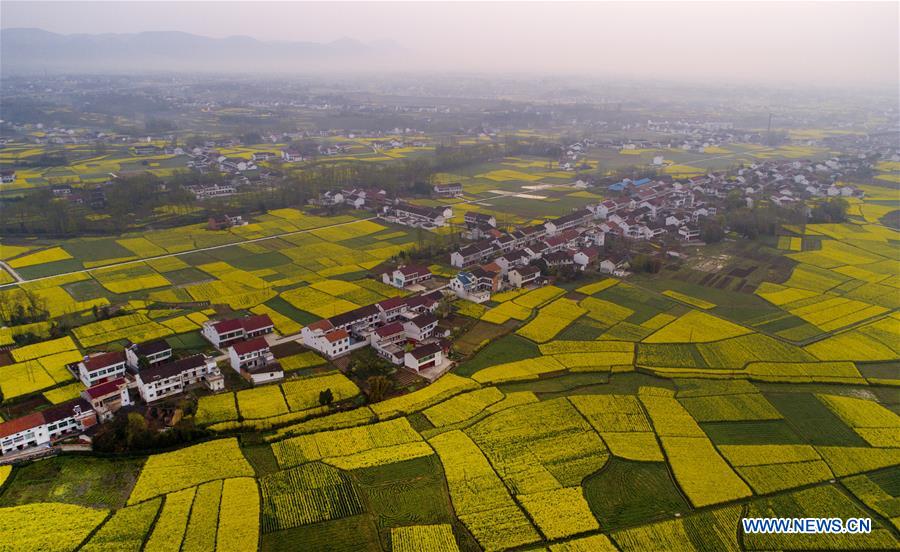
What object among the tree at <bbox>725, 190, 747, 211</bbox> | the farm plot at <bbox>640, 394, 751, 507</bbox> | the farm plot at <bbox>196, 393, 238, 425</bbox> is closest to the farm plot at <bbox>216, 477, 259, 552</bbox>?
the farm plot at <bbox>196, 393, 238, 425</bbox>

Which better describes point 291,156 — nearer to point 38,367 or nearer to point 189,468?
point 38,367

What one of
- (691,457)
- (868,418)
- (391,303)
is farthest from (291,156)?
(868,418)

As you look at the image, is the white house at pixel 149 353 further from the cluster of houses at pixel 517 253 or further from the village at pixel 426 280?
the cluster of houses at pixel 517 253

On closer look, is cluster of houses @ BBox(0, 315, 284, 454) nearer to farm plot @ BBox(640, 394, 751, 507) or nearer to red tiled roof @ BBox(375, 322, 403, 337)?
red tiled roof @ BBox(375, 322, 403, 337)

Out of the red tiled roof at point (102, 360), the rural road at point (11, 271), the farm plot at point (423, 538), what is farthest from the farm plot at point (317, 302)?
the rural road at point (11, 271)

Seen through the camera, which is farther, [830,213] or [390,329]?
[830,213]

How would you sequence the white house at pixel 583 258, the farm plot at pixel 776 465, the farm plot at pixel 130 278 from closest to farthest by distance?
the farm plot at pixel 776 465, the farm plot at pixel 130 278, the white house at pixel 583 258
